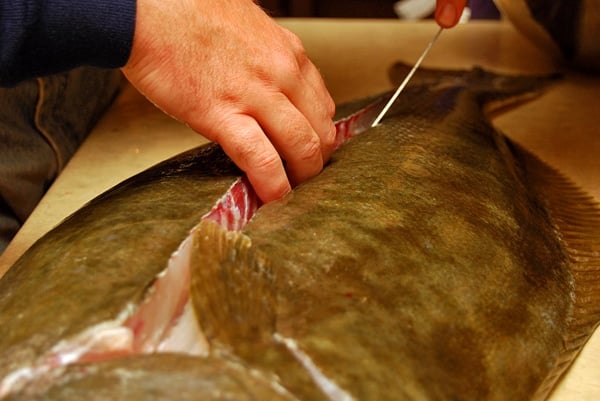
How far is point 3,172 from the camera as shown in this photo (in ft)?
5.51

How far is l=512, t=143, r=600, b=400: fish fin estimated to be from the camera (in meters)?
1.24

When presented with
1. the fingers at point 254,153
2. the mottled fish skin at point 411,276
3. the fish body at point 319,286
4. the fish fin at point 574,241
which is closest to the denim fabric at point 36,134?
the fish body at point 319,286

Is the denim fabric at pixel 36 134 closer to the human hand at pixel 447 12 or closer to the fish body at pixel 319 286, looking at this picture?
the fish body at pixel 319 286

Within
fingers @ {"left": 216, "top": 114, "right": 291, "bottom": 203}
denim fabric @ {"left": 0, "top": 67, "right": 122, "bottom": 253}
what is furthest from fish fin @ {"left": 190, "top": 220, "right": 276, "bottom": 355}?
denim fabric @ {"left": 0, "top": 67, "right": 122, "bottom": 253}

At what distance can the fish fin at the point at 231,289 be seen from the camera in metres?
0.90

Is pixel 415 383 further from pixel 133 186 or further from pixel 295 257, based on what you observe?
pixel 133 186

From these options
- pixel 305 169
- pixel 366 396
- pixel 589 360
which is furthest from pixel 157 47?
pixel 589 360

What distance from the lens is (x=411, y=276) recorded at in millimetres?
1089

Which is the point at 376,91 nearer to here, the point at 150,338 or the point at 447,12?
the point at 447,12

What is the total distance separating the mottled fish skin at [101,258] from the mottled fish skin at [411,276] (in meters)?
0.10

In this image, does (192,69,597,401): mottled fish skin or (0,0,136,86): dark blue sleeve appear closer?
(192,69,597,401): mottled fish skin

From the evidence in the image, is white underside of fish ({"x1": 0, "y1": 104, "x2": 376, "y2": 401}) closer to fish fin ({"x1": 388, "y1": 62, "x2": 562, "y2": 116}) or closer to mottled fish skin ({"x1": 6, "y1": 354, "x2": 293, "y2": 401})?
mottled fish skin ({"x1": 6, "y1": 354, "x2": 293, "y2": 401})

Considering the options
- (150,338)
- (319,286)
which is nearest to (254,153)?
(319,286)

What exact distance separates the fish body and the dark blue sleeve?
238mm
